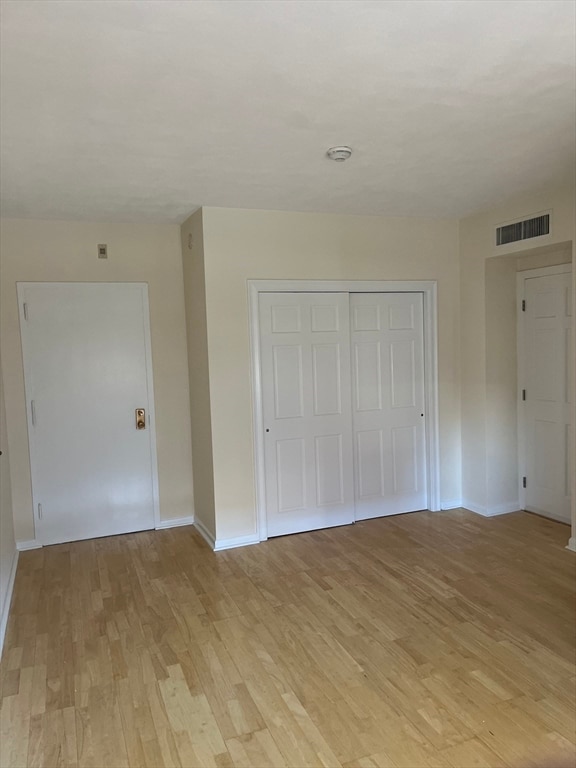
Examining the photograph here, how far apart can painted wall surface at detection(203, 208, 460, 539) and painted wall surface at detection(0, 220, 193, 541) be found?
2.20ft

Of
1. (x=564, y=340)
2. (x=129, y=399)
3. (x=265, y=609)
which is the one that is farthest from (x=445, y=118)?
(x=129, y=399)

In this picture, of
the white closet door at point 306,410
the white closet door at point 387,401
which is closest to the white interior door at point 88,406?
the white closet door at point 306,410

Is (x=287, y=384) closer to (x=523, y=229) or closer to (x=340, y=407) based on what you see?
(x=340, y=407)

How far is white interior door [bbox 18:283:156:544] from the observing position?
422 centimetres

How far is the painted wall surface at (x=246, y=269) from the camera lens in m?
4.02

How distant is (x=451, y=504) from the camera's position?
16.1 feet

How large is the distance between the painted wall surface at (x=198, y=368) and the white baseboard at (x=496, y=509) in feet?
7.51

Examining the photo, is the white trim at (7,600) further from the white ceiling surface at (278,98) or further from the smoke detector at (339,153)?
the smoke detector at (339,153)

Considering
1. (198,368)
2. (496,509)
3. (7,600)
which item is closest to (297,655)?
(7,600)

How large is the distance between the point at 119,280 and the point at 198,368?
962mm

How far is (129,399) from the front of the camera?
4.46 meters

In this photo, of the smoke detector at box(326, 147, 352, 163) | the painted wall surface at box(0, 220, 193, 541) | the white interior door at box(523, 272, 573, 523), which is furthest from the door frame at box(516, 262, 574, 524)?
the painted wall surface at box(0, 220, 193, 541)

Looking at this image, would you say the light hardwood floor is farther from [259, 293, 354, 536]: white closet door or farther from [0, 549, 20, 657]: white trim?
[259, 293, 354, 536]: white closet door

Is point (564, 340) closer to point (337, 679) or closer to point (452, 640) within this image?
point (452, 640)
